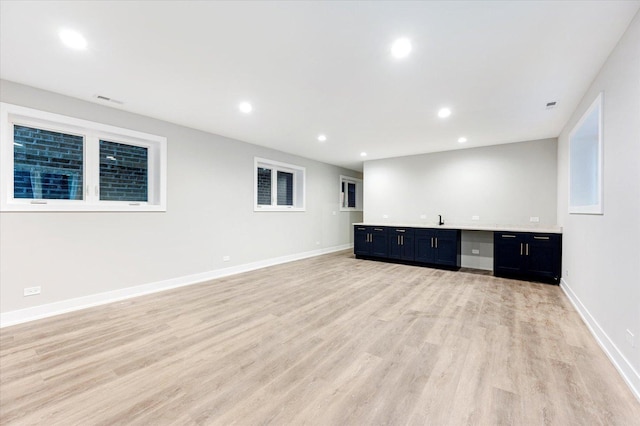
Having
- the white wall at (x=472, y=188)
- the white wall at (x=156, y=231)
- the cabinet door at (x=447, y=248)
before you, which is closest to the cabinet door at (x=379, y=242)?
the white wall at (x=472, y=188)

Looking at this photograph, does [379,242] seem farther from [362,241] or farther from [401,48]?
[401,48]

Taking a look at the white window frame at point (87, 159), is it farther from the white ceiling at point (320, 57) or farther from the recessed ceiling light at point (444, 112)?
the recessed ceiling light at point (444, 112)

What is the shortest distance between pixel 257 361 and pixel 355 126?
3.71 metres

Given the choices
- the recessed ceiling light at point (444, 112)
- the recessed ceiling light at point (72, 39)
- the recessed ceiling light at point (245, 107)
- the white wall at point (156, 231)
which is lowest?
the white wall at point (156, 231)

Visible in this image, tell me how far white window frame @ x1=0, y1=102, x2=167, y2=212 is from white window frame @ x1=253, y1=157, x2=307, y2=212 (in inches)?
73.8

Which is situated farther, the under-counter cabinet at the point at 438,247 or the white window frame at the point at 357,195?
the white window frame at the point at 357,195

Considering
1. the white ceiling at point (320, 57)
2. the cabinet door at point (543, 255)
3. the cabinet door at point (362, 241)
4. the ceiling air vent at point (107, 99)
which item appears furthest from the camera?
the cabinet door at point (362, 241)

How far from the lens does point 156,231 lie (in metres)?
4.23

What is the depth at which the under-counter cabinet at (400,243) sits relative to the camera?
6.13 meters

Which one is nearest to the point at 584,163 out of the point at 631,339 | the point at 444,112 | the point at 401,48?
the point at 444,112

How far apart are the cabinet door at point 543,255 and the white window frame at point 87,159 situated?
6210 millimetres

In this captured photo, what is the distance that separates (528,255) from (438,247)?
151 centimetres

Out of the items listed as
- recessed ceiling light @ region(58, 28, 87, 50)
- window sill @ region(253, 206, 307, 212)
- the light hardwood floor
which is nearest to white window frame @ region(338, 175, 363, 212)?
window sill @ region(253, 206, 307, 212)

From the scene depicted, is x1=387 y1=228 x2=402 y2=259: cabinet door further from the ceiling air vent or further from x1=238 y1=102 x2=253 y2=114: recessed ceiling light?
the ceiling air vent
